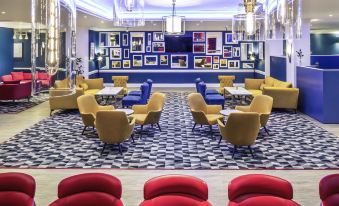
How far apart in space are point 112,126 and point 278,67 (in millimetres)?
10248

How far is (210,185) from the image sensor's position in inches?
244

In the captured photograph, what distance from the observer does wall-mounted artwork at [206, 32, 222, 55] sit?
2205 centimetres

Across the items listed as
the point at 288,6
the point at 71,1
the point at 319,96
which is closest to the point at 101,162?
the point at 288,6

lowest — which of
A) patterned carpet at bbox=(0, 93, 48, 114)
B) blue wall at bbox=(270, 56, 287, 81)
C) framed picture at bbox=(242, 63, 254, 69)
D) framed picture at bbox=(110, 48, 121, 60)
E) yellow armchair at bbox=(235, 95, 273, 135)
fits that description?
patterned carpet at bbox=(0, 93, 48, 114)

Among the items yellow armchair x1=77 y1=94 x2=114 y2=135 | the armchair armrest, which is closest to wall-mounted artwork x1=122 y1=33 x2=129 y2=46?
the armchair armrest

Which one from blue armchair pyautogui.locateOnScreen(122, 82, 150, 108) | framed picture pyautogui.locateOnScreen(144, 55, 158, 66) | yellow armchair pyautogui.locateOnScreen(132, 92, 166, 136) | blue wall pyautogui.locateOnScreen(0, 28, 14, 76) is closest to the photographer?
yellow armchair pyautogui.locateOnScreen(132, 92, 166, 136)

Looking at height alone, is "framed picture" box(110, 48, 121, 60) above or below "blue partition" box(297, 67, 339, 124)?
above

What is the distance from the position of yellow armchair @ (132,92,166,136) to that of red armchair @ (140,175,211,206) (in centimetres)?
606

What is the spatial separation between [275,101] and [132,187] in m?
8.37

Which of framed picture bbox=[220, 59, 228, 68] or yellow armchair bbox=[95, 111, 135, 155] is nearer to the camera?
yellow armchair bbox=[95, 111, 135, 155]

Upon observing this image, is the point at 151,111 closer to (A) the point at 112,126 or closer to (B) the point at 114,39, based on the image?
(A) the point at 112,126

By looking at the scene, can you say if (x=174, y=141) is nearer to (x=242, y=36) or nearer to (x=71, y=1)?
(x=242, y=36)

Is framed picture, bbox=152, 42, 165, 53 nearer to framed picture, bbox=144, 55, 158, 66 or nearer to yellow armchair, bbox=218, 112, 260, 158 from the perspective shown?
framed picture, bbox=144, 55, 158, 66

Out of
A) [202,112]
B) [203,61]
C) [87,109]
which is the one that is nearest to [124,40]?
[203,61]
